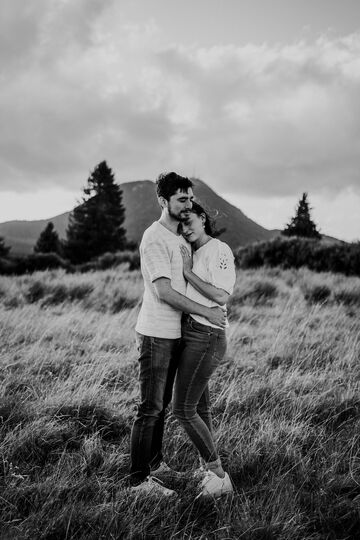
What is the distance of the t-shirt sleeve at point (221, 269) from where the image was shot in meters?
2.48

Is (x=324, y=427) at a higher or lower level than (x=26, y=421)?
lower

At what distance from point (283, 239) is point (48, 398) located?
1638 centimetres

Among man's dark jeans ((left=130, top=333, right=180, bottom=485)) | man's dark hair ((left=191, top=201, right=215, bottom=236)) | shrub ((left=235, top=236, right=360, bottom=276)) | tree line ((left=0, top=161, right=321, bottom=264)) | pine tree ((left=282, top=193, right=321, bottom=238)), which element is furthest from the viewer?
tree line ((left=0, top=161, right=321, bottom=264))

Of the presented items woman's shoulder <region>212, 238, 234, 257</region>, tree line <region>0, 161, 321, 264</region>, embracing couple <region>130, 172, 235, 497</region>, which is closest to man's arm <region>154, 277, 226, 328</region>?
embracing couple <region>130, 172, 235, 497</region>

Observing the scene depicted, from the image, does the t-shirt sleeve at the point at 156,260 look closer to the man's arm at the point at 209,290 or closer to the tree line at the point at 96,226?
the man's arm at the point at 209,290

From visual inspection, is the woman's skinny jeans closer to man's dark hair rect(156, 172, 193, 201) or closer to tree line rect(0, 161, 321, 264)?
man's dark hair rect(156, 172, 193, 201)

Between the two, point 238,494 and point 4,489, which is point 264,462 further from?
point 4,489

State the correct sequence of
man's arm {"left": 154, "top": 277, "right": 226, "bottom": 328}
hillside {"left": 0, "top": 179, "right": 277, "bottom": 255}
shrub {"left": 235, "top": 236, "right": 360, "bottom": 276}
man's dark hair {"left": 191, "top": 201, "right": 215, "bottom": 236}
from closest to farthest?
man's arm {"left": 154, "top": 277, "right": 226, "bottom": 328} → man's dark hair {"left": 191, "top": 201, "right": 215, "bottom": 236} → shrub {"left": 235, "top": 236, "right": 360, "bottom": 276} → hillside {"left": 0, "top": 179, "right": 277, "bottom": 255}

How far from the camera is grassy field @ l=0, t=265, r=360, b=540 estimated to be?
222 centimetres

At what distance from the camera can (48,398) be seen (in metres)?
3.44

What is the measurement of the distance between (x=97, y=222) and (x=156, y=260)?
41410mm

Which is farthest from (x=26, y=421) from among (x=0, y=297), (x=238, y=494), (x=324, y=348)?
(x=0, y=297)

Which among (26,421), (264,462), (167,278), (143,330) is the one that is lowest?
(264,462)

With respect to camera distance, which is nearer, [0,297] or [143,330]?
[143,330]
